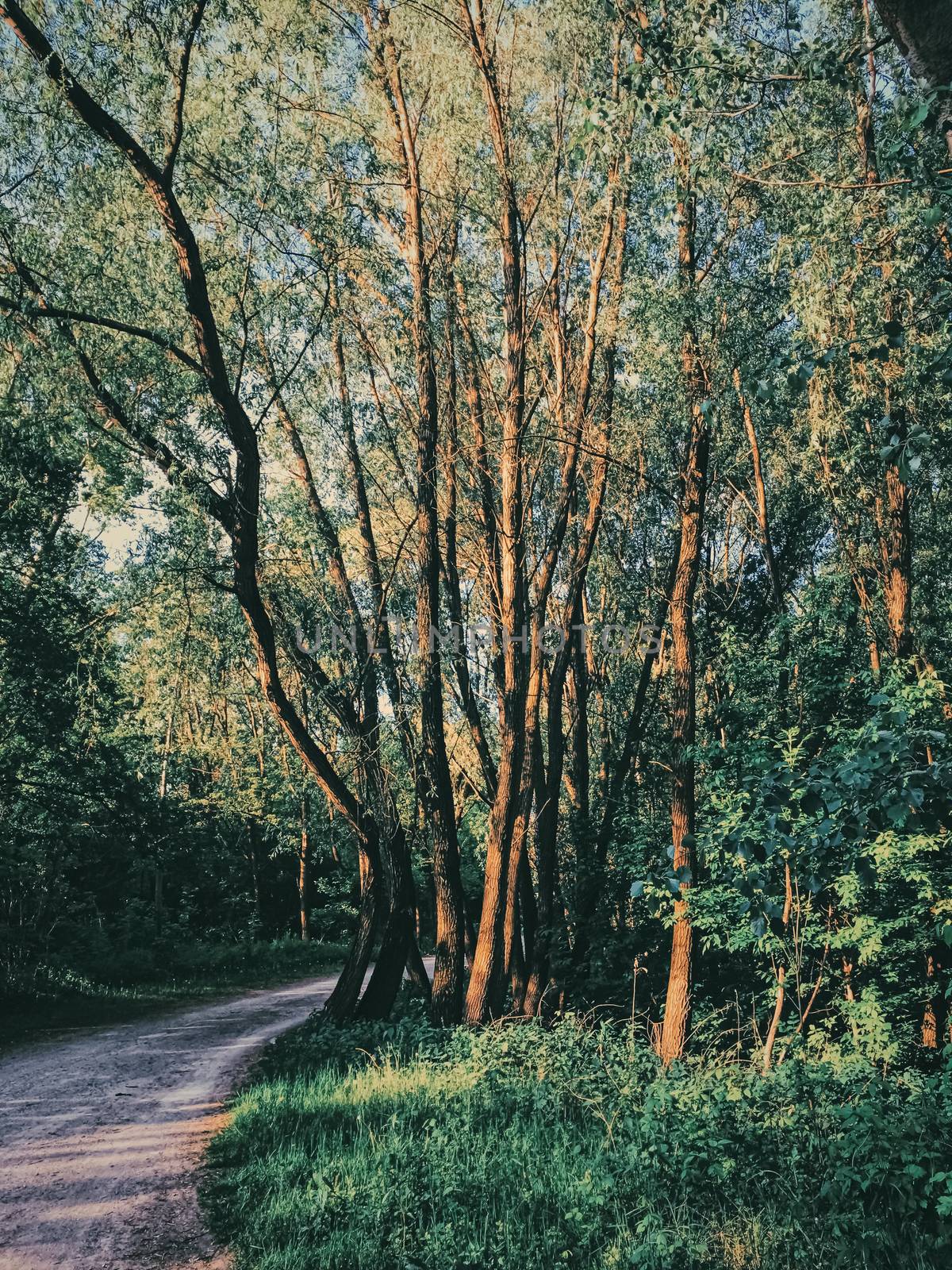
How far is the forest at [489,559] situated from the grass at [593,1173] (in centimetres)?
4

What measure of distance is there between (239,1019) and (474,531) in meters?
9.02

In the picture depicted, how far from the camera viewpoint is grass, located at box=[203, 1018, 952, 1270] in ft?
14.0

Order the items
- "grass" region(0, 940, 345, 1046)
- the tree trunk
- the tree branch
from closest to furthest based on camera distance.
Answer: the tree trunk, the tree branch, "grass" region(0, 940, 345, 1046)

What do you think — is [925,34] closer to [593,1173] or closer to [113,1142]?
[593,1173]

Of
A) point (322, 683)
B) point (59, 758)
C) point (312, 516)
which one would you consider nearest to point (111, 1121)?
point (322, 683)

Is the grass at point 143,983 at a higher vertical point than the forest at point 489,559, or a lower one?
lower

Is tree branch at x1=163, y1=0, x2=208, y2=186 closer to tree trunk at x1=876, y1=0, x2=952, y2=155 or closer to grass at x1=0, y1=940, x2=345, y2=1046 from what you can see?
tree trunk at x1=876, y1=0, x2=952, y2=155

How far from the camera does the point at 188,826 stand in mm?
21344

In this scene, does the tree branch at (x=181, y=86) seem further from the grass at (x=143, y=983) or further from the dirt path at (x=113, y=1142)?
the grass at (x=143, y=983)

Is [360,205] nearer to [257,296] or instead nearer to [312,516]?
[257,296]

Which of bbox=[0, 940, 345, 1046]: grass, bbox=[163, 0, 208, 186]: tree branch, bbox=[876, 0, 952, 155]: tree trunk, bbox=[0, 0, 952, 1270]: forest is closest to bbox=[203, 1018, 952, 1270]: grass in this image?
bbox=[0, 0, 952, 1270]: forest

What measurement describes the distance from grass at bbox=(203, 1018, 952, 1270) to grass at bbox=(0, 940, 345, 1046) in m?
6.62

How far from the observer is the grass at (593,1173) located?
426cm

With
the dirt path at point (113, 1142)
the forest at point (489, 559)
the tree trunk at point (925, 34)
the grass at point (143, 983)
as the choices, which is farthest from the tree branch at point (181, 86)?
the grass at point (143, 983)
